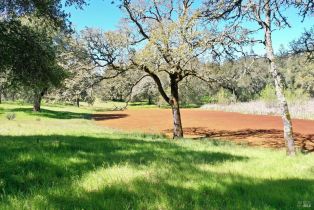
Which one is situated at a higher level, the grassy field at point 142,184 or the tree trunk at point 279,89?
the tree trunk at point 279,89

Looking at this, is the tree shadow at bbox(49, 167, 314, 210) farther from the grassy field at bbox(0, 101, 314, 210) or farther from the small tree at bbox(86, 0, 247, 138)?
the small tree at bbox(86, 0, 247, 138)

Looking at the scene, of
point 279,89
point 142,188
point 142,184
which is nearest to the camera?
point 142,188

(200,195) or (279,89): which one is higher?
(279,89)

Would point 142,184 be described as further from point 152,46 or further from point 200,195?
point 152,46

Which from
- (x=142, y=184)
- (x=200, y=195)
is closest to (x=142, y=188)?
(x=142, y=184)

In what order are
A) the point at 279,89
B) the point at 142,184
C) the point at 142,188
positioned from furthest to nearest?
the point at 279,89 → the point at 142,184 → the point at 142,188

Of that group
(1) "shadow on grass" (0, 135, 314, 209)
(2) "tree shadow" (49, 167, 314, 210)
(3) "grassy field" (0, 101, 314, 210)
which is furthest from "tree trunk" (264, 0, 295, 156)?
(2) "tree shadow" (49, 167, 314, 210)

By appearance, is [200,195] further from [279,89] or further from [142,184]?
[279,89]

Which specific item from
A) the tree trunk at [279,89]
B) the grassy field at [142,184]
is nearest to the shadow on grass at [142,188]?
the grassy field at [142,184]

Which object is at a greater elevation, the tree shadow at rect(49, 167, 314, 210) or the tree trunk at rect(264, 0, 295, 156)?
the tree trunk at rect(264, 0, 295, 156)

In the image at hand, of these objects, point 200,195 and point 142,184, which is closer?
point 200,195

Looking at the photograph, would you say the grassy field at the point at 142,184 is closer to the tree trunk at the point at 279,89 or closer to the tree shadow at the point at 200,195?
the tree shadow at the point at 200,195

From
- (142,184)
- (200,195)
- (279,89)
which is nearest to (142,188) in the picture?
(142,184)

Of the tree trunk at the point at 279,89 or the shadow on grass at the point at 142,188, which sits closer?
the shadow on grass at the point at 142,188
